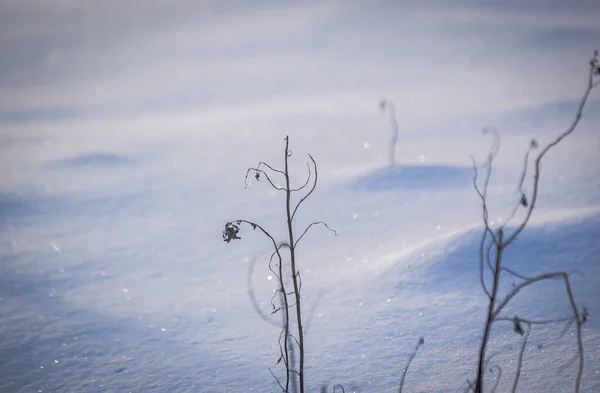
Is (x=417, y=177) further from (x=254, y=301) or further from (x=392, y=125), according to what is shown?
(x=254, y=301)

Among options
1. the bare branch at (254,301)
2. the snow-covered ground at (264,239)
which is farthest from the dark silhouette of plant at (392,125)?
the bare branch at (254,301)

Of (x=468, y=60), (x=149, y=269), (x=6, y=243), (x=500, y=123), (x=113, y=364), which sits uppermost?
(x=468, y=60)

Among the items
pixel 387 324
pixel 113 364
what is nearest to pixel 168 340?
pixel 113 364

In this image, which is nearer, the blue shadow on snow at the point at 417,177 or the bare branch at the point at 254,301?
the bare branch at the point at 254,301

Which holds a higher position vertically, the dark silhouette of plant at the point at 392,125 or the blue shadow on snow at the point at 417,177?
the dark silhouette of plant at the point at 392,125

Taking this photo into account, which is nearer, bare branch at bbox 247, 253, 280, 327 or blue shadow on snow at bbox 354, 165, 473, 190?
bare branch at bbox 247, 253, 280, 327

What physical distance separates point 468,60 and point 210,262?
3014mm

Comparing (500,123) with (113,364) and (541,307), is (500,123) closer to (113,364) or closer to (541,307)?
(541,307)

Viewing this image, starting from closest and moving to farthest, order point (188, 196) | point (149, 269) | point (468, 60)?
point (149, 269)
point (188, 196)
point (468, 60)

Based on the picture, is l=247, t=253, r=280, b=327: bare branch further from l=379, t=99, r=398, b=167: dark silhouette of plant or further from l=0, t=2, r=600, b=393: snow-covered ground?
l=379, t=99, r=398, b=167: dark silhouette of plant

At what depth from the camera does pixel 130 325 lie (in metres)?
2.56

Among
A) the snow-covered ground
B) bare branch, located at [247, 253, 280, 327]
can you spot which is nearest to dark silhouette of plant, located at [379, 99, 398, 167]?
the snow-covered ground

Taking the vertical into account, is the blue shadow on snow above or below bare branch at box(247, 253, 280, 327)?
above

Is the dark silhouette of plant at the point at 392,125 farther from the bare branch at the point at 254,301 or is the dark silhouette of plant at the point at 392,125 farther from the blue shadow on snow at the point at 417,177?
the bare branch at the point at 254,301
